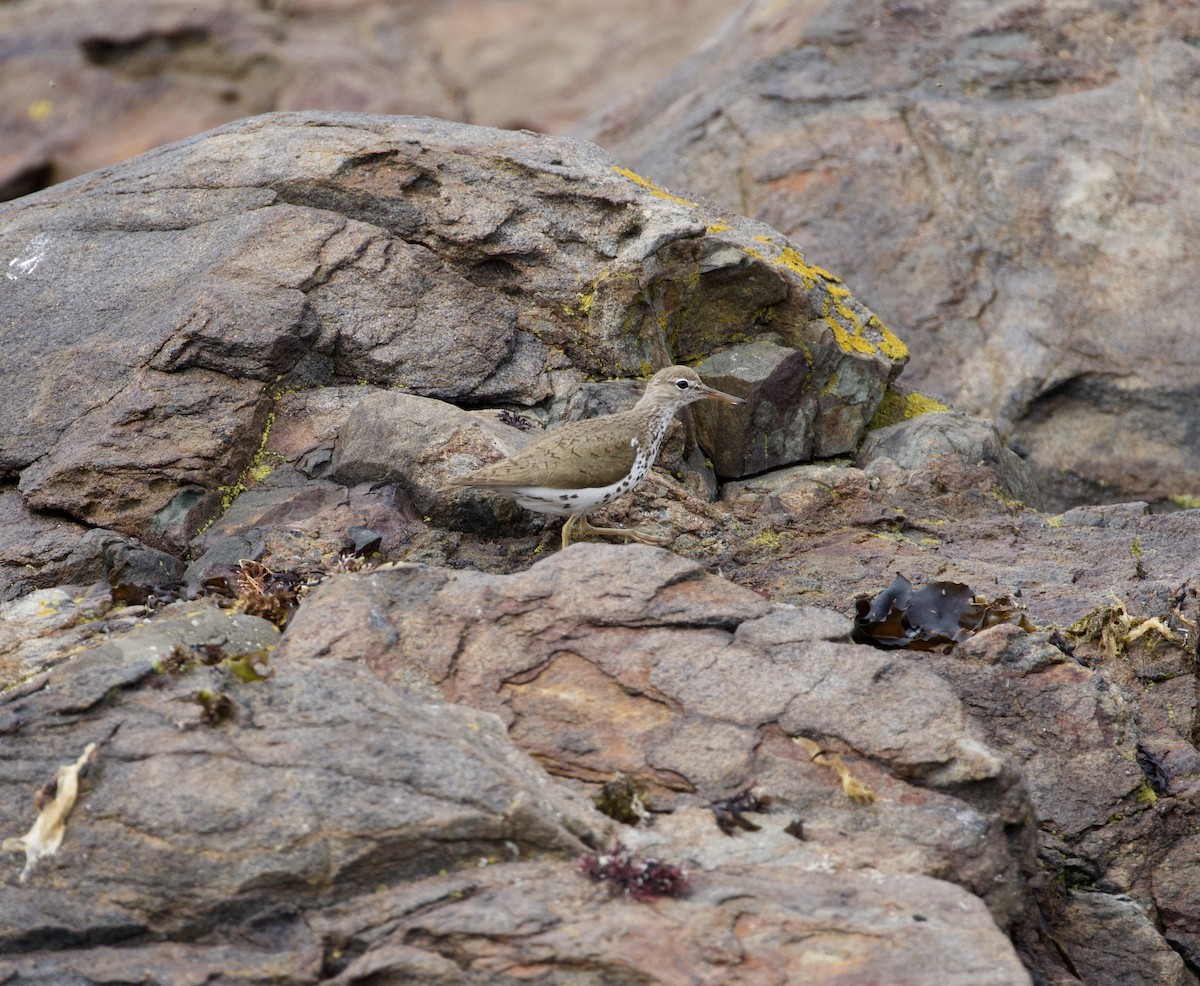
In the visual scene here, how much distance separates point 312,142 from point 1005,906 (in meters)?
7.81

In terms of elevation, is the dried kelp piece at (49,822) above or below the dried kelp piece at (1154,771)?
above

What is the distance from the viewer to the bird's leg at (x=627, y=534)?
9148mm

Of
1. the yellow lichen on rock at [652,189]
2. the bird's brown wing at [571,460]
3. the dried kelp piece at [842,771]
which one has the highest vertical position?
the yellow lichen on rock at [652,189]

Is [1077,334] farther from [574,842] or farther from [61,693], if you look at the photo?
[61,693]

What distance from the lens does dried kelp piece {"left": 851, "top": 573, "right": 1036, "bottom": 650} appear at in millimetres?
7590

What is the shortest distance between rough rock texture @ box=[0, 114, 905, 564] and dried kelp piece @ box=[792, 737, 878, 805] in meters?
4.43

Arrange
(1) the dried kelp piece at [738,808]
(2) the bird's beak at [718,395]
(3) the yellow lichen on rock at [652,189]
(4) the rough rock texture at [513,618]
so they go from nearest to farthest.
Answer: (4) the rough rock texture at [513,618]
(1) the dried kelp piece at [738,808]
(2) the bird's beak at [718,395]
(3) the yellow lichen on rock at [652,189]

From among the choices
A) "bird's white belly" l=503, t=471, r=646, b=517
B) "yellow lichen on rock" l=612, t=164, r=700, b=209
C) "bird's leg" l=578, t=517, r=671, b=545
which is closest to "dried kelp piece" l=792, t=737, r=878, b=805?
"bird's white belly" l=503, t=471, r=646, b=517

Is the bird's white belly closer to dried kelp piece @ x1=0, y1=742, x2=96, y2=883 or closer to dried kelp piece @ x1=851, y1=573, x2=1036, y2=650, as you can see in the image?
dried kelp piece @ x1=851, y1=573, x2=1036, y2=650

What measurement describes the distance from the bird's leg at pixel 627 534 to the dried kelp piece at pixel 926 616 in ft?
5.60

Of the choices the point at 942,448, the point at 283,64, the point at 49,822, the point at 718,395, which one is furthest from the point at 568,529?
the point at 283,64

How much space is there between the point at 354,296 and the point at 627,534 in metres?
2.76

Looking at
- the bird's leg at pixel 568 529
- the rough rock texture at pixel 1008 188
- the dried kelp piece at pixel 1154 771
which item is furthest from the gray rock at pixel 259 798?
the rough rock texture at pixel 1008 188

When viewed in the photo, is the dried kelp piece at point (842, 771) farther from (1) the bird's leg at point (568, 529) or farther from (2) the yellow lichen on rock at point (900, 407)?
(2) the yellow lichen on rock at point (900, 407)
